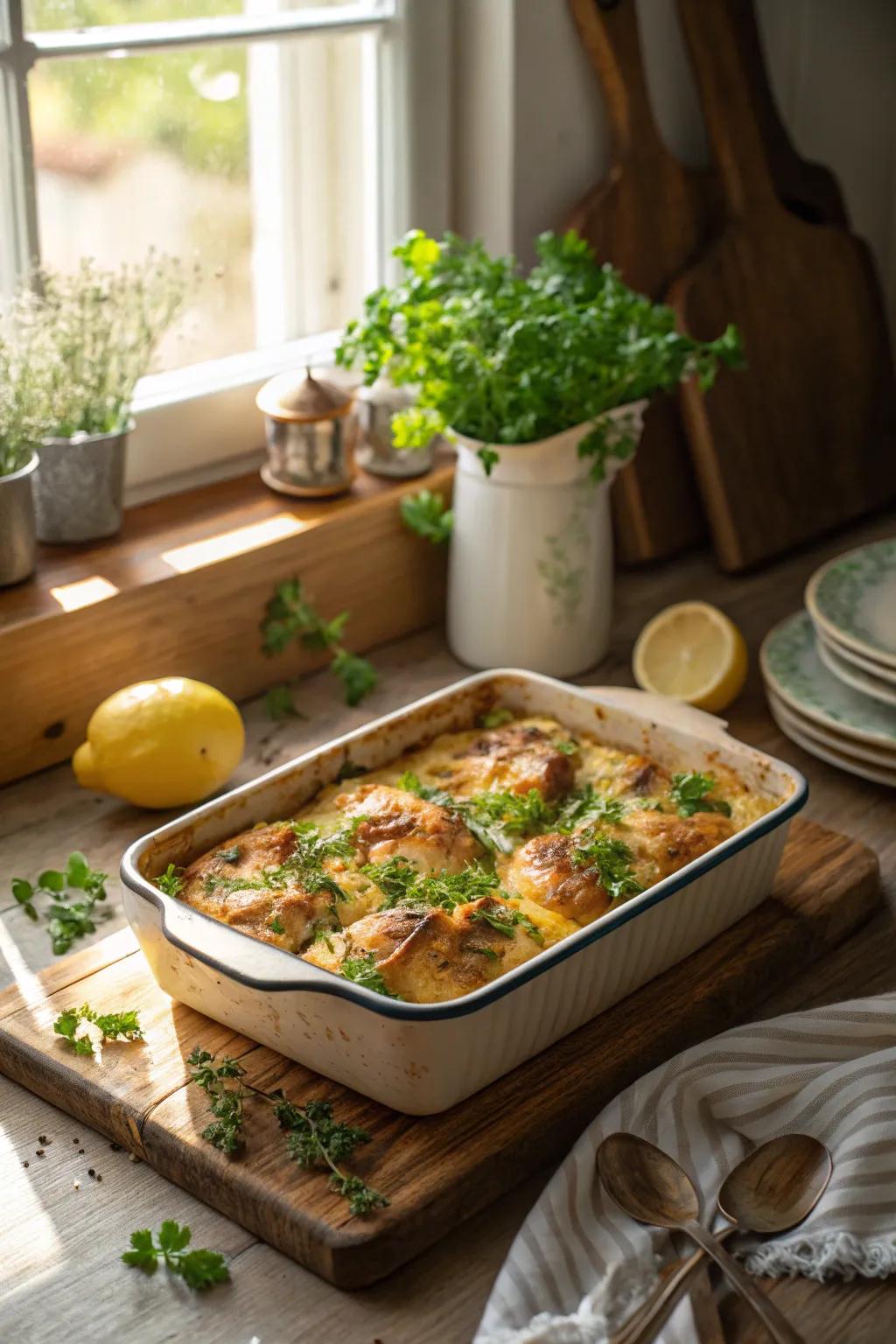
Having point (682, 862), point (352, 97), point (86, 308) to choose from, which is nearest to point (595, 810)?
point (682, 862)

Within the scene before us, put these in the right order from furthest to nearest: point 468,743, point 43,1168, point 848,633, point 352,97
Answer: point 352,97 < point 848,633 < point 468,743 < point 43,1168

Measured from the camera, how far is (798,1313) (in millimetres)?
902

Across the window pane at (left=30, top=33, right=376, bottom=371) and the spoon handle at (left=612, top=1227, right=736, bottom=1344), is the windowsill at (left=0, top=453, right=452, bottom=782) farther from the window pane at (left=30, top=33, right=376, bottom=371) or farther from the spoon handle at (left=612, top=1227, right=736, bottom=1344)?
the spoon handle at (left=612, top=1227, right=736, bottom=1344)

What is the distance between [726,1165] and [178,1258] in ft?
1.08

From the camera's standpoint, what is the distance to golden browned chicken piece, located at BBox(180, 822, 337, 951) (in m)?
1.05

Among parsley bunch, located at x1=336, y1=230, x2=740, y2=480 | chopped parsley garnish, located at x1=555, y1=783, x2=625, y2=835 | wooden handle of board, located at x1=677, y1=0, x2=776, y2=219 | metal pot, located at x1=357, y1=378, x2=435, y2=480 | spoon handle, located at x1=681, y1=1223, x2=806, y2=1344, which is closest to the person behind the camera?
spoon handle, located at x1=681, y1=1223, x2=806, y2=1344

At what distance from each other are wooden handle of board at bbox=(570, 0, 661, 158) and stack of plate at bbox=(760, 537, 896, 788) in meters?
0.53

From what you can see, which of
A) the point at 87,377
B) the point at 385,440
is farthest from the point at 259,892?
the point at 385,440

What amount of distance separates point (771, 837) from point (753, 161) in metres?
0.96

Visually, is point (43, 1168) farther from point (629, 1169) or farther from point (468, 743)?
point (468, 743)

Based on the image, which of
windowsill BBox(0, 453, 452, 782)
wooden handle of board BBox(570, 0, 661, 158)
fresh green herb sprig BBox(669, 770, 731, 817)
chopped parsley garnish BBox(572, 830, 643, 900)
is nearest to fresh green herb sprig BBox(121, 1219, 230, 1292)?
chopped parsley garnish BBox(572, 830, 643, 900)

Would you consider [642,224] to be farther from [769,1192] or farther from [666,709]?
[769,1192]

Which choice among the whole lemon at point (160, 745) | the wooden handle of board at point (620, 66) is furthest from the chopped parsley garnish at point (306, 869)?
the wooden handle of board at point (620, 66)

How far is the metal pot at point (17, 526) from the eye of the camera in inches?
53.6
